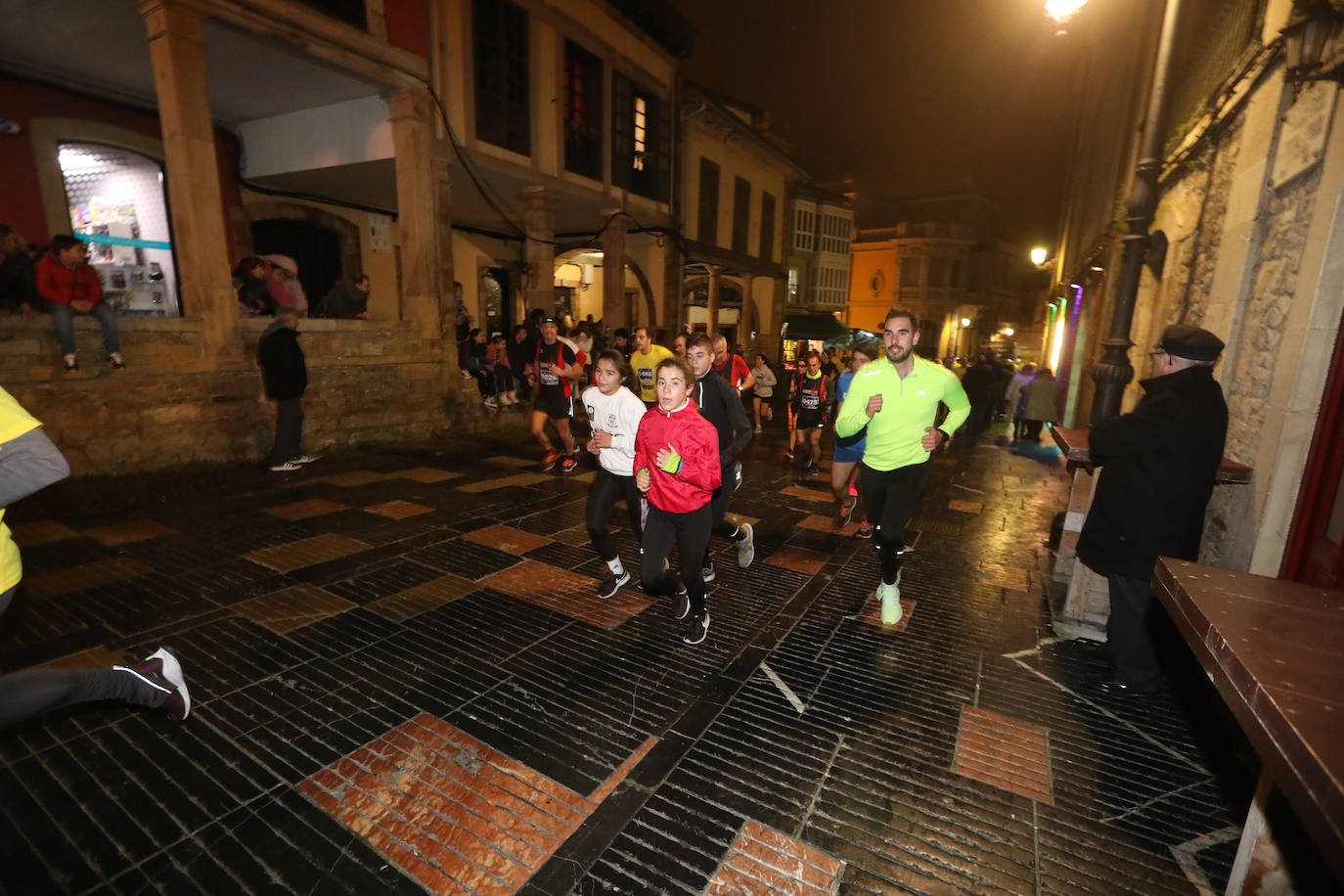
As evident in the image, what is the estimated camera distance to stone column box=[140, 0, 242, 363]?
7.09m

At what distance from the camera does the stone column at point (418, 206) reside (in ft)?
32.9

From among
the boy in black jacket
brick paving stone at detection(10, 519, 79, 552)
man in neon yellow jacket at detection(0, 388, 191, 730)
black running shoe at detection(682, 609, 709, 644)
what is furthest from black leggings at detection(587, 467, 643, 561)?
brick paving stone at detection(10, 519, 79, 552)

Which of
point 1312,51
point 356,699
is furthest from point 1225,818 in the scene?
point 1312,51

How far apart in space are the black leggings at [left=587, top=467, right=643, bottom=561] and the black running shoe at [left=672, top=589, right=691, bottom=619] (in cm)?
52

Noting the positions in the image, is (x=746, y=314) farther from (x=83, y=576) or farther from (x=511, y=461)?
(x=83, y=576)

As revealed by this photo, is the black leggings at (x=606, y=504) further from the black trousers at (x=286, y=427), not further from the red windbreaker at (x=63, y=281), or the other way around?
the red windbreaker at (x=63, y=281)

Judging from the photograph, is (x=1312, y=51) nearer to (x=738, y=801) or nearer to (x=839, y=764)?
(x=839, y=764)

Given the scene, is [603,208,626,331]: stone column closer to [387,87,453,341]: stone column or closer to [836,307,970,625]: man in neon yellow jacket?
[387,87,453,341]: stone column

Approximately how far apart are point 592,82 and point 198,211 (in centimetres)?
1009

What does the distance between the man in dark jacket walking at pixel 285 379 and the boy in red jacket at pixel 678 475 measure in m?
6.06

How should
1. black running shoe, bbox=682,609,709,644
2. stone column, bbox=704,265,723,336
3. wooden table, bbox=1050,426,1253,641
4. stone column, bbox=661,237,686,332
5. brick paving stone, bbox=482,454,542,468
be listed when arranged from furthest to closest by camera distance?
1. stone column, bbox=704,265,723,336
2. stone column, bbox=661,237,686,332
3. brick paving stone, bbox=482,454,542,468
4. wooden table, bbox=1050,426,1253,641
5. black running shoe, bbox=682,609,709,644

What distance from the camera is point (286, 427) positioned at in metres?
7.76

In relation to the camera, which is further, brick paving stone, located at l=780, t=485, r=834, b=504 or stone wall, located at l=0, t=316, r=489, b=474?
brick paving stone, located at l=780, t=485, r=834, b=504

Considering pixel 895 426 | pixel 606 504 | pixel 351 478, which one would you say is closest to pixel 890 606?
pixel 895 426
